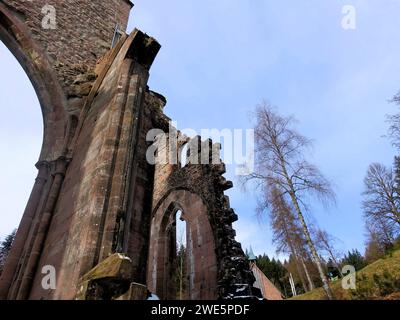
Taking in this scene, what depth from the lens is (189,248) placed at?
9.71m

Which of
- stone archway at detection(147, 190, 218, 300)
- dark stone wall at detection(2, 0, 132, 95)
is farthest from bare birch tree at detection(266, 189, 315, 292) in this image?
dark stone wall at detection(2, 0, 132, 95)

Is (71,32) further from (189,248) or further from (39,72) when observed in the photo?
(189,248)

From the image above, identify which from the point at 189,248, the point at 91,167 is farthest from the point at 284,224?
the point at 91,167

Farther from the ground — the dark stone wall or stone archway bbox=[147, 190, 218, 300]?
the dark stone wall

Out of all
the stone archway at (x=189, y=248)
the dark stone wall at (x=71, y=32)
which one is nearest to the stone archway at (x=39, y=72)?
the dark stone wall at (x=71, y=32)

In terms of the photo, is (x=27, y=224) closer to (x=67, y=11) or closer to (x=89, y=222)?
(x=89, y=222)

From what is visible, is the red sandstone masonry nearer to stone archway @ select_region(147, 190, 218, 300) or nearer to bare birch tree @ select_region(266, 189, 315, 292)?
stone archway @ select_region(147, 190, 218, 300)

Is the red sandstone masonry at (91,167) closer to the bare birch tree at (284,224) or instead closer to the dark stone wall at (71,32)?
the dark stone wall at (71,32)

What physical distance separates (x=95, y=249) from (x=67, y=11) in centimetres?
711

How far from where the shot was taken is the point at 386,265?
1391 cm

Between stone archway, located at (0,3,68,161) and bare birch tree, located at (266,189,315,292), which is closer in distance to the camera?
stone archway, located at (0,3,68,161)

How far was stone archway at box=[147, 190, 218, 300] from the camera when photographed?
350 inches
